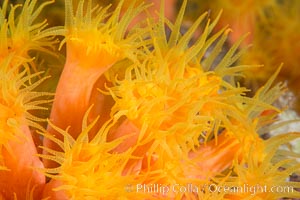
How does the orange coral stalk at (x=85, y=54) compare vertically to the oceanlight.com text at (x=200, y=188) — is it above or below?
above

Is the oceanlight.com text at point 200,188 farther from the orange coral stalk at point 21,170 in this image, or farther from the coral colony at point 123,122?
the orange coral stalk at point 21,170

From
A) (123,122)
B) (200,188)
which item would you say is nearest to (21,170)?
(123,122)

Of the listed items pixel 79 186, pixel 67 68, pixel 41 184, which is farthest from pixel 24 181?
pixel 67 68

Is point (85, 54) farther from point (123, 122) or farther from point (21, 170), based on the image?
point (21, 170)

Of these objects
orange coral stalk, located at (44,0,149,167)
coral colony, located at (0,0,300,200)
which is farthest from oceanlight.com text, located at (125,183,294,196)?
orange coral stalk, located at (44,0,149,167)

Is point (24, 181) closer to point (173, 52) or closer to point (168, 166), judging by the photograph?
point (168, 166)

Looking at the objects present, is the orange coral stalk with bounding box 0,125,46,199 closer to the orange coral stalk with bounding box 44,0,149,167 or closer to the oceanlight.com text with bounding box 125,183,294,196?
the orange coral stalk with bounding box 44,0,149,167

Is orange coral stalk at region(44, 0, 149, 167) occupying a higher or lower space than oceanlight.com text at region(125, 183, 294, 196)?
higher

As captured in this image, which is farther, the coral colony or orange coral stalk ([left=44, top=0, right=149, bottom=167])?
orange coral stalk ([left=44, top=0, right=149, bottom=167])

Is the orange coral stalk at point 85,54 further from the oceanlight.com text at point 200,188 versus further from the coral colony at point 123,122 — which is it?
the oceanlight.com text at point 200,188

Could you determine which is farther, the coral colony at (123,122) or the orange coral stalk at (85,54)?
the orange coral stalk at (85,54)

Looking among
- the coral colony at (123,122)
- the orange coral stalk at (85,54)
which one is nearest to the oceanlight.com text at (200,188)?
the coral colony at (123,122)
